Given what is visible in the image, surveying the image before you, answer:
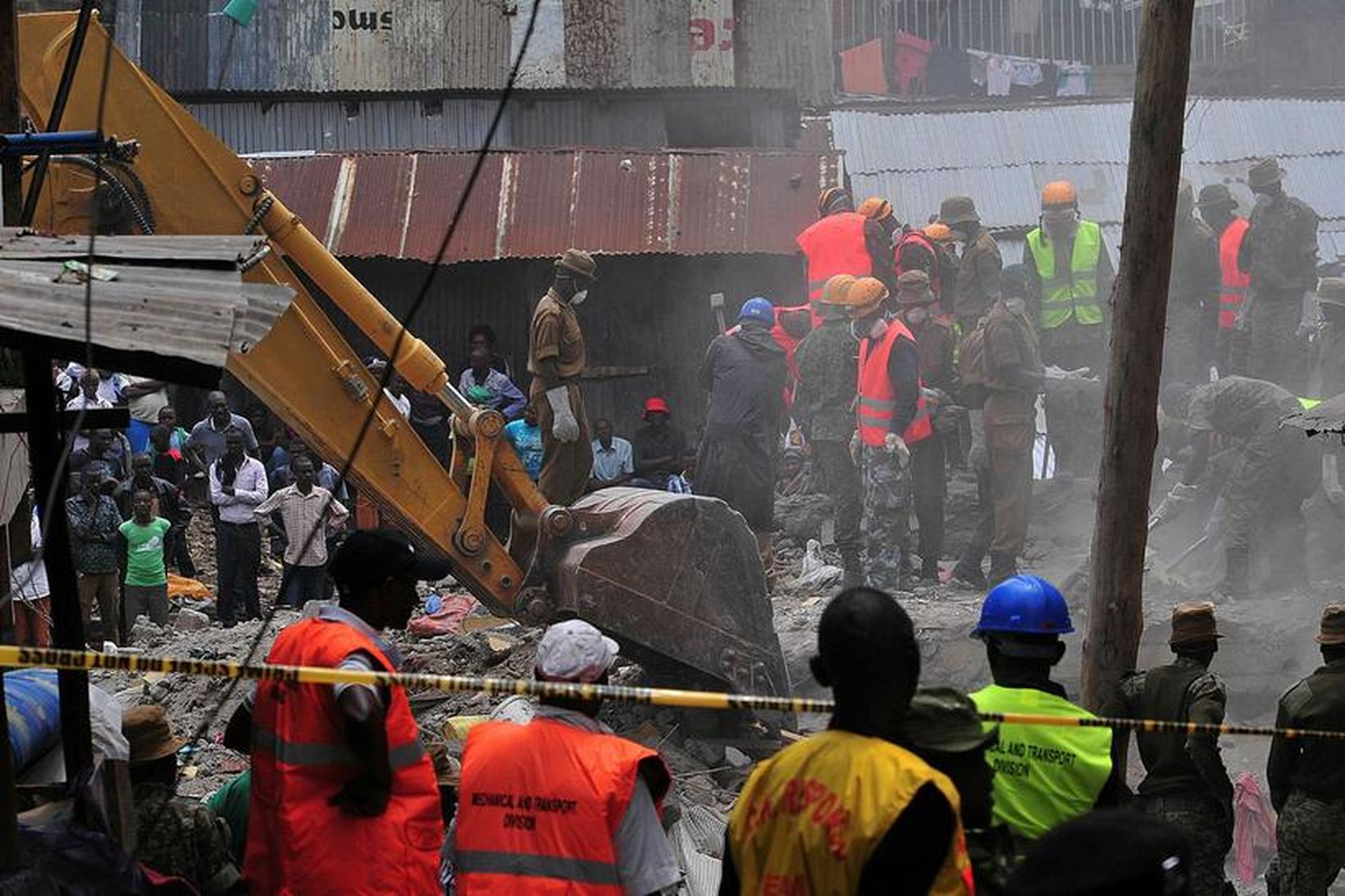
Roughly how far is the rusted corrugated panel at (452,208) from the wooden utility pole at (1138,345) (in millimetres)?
12004

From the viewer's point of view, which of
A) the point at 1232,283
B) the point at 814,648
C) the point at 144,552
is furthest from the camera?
the point at 1232,283

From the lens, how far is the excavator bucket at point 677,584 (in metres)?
9.16

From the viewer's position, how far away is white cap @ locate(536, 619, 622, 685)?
176 inches

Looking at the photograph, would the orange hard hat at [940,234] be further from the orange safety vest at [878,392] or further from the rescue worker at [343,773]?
the rescue worker at [343,773]

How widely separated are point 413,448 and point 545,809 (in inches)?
205

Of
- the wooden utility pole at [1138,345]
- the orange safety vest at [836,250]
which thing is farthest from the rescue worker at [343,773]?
the orange safety vest at [836,250]

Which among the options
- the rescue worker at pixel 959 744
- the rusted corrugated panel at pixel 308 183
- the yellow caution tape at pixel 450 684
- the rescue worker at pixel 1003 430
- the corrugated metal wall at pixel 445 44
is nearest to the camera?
the rescue worker at pixel 959 744

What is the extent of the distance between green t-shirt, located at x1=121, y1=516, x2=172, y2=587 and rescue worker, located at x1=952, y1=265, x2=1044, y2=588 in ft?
19.8

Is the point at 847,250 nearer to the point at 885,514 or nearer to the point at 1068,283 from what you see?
the point at 1068,283

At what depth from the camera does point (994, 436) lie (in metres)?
13.2

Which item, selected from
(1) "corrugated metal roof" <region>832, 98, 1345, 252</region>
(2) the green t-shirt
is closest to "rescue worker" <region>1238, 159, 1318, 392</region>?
(1) "corrugated metal roof" <region>832, 98, 1345, 252</region>

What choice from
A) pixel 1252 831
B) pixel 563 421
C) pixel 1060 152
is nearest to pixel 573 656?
pixel 1252 831

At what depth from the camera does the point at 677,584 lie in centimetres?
932

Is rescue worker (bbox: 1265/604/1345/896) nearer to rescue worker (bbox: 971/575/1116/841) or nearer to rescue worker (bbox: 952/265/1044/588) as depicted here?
rescue worker (bbox: 971/575/1116/841)
